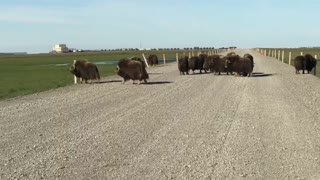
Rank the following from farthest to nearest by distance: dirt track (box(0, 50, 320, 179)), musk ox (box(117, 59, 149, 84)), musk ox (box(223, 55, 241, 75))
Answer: musk ox (box(223, 55, 241, 75)), musk ox (box(117, 59, 149, 84)), dirt track (box(0, 50, 320, 179))

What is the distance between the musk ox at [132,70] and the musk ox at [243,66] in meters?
7.03

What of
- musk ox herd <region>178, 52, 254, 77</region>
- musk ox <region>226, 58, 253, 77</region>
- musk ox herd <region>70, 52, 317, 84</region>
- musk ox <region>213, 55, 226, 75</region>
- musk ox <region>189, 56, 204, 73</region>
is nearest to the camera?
musk ox herd <region>70, 52, 317, 84</region>

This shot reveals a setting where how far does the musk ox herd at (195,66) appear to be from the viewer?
2612cm

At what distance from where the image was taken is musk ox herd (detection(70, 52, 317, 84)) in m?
26.1

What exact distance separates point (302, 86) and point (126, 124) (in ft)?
44.6

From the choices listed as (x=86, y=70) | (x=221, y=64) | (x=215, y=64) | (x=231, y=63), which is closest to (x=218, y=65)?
(x=221, y=64)

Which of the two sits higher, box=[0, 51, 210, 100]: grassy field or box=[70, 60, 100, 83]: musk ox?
box=[70, 60, 100, 83]: musk ox

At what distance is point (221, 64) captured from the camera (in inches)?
1277

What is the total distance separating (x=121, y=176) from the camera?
776 centimetres

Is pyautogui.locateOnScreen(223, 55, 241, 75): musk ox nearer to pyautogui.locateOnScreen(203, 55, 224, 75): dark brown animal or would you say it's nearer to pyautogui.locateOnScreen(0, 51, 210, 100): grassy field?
pyautogui.locateOnScreen(203, 55, 224, 75): dark brown animal

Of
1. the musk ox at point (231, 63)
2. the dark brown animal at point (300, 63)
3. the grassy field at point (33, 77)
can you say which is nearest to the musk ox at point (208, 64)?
the musk ox at point (231, 63)

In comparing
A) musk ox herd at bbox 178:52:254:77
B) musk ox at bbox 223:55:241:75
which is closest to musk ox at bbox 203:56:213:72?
musk ox herd at bbox 178:52:254:77

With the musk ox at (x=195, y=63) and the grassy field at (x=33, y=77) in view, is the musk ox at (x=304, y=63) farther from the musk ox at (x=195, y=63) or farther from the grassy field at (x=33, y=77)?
the grassy field at (x=33, y=77)

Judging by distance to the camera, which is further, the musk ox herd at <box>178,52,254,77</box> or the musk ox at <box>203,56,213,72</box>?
the musk ox at <box>203,56,213,72</box>
